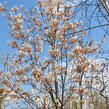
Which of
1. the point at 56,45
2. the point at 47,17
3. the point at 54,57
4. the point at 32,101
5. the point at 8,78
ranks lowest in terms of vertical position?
the point at 32,101

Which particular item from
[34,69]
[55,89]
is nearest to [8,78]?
[34,69]

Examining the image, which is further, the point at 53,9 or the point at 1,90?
the point at 53,9

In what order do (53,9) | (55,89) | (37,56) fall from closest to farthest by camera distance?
(55,89)
(37,56)
(53,9)

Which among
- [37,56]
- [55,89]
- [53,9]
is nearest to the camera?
[55,89]

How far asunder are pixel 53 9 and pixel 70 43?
1.35 metres

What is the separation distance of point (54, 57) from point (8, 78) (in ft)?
5.08

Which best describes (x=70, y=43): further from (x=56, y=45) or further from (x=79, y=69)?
(x=79, y=69)

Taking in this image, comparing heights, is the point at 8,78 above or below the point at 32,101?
above

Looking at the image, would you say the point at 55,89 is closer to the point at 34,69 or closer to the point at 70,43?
the point at 34,69

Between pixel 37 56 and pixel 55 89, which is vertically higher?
pixel 37 56

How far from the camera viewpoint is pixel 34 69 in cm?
637

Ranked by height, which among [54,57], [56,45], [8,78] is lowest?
[8,78]

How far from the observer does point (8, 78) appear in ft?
21.6

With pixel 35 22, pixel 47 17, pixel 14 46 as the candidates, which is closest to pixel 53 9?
pixel 47 17
